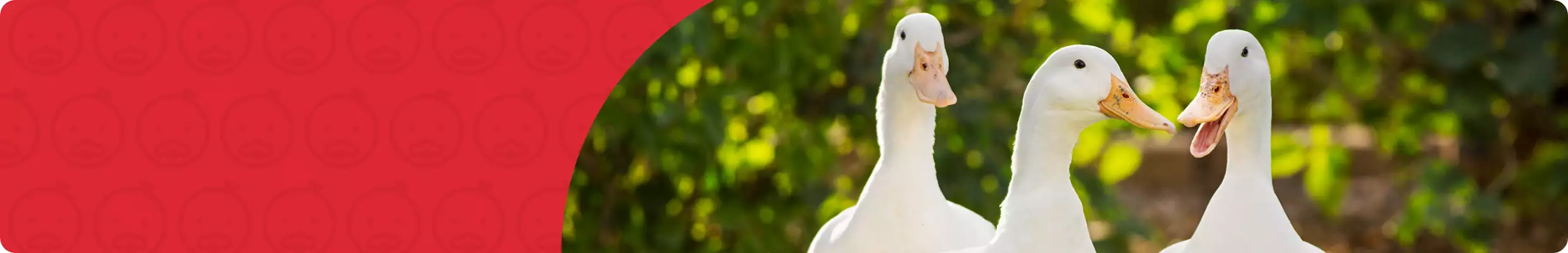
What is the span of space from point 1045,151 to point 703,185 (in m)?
2.11

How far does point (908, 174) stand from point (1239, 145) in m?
0.64

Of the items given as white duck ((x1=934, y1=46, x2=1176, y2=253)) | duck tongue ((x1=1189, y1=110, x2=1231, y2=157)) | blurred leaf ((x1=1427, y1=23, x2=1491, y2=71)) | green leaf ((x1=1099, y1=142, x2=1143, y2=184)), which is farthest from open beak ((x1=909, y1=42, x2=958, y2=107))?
blurred leaf ((x1=1427, y1=23, x2=1491, y2=71))

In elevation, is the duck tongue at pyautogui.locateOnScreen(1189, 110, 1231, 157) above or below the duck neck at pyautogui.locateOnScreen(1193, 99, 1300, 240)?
above

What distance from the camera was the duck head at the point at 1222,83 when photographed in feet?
7.68

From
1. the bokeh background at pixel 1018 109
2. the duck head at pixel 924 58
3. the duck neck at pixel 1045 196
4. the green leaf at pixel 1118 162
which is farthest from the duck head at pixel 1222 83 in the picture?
the green leaf at pixel 1118 162

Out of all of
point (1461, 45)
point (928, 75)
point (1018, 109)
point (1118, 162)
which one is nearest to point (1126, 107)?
point (928, 75)

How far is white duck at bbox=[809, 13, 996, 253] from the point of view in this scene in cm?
275

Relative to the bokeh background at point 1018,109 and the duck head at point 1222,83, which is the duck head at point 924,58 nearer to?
the duck head at point 1222,83

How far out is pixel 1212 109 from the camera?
2348mm

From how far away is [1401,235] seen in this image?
523 centimetres

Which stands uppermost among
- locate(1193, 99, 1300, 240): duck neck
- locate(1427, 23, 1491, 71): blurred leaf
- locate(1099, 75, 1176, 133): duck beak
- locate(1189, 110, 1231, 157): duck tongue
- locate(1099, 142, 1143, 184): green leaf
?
locate(1427, 23, 1491, 71): blurred leaf

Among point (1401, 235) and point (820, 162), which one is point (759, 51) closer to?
point (820, 162)

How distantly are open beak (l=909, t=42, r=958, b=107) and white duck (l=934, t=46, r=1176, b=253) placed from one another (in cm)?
27

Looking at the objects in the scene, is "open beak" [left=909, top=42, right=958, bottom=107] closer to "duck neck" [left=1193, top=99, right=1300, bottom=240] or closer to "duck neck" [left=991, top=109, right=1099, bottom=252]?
"duck neck" [left=991, top=109, right=1099, bottom=252]
